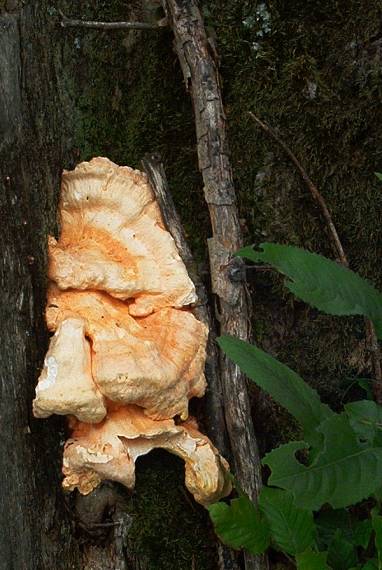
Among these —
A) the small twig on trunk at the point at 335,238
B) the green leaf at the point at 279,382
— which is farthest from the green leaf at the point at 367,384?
the green leaf at the point at 279,382

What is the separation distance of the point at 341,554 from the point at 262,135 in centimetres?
188

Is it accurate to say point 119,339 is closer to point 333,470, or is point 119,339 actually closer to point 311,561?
point 333,470

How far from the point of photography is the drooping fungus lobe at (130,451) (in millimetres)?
3014

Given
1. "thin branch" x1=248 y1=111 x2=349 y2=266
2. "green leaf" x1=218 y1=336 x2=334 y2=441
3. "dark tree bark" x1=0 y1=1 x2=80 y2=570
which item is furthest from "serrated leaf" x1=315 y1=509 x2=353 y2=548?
"thin branch" x1=248 y1=111 x2=349 y2=266

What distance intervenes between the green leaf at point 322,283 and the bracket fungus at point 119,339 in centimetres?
52

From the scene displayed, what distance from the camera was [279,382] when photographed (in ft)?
9.56

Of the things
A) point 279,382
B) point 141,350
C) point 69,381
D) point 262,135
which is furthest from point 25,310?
point 262,135

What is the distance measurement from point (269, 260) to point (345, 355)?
40.4 inches

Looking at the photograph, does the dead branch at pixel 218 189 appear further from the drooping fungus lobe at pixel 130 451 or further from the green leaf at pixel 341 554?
the green leaf at pixel 341 554

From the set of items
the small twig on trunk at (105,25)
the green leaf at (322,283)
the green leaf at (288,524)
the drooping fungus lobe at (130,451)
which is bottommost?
the green leaf at (288,524)

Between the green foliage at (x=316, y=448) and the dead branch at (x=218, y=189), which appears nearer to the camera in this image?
the green foliage at (x=316, y=448)

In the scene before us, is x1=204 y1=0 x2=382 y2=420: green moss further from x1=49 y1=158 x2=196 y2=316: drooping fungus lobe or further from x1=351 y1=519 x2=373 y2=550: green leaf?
x1=351 y1=519 x2=373 y2=550: green leaf

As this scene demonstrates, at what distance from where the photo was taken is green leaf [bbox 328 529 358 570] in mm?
2992

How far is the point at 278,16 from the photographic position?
3.57 meters
